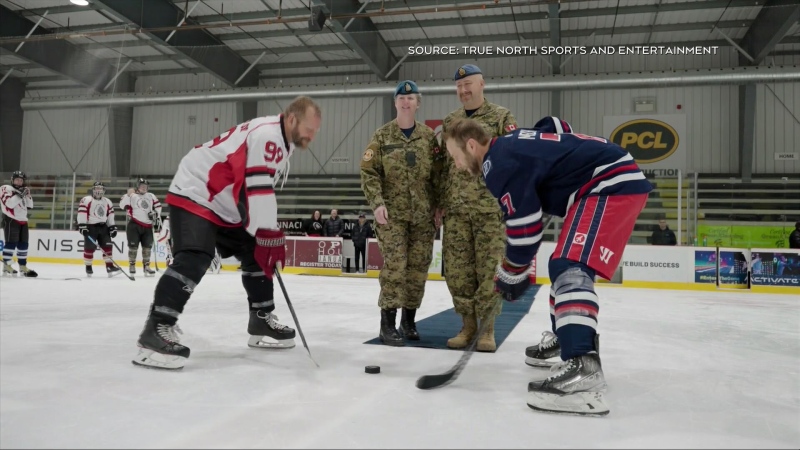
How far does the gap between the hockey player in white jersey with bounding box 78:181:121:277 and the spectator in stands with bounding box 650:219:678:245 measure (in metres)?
8.08

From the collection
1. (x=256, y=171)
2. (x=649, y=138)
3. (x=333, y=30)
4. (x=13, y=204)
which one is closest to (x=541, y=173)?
(x=256, y=171)

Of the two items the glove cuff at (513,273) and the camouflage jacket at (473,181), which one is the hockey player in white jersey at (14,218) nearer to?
the camouflage jacket at (473,181)

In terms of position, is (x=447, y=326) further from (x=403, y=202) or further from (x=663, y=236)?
(x=663, y=236)

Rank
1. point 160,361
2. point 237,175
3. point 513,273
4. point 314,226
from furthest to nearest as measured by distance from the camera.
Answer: point 314,226
point 237,175
point 160,361
point 513,273

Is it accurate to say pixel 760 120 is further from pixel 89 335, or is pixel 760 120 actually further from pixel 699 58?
pixel 89 335

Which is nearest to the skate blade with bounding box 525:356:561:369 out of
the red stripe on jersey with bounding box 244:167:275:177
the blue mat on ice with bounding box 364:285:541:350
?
the blue mat on ice with bounding box 364:285:541:350

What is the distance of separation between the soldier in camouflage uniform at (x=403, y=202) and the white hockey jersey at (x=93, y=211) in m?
6.34

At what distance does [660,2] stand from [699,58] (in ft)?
7.32

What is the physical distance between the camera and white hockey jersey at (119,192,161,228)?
798 cm

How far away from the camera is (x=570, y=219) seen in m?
1.83

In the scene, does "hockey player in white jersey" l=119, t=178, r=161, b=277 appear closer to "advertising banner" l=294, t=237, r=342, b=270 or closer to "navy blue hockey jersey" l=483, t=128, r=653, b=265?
"advertising banner" l=294, t=237, r=342, b=270

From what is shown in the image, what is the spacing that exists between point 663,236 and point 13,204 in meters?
9.41

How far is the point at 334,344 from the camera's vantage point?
2.75m

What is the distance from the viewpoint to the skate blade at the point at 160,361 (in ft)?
6.86
